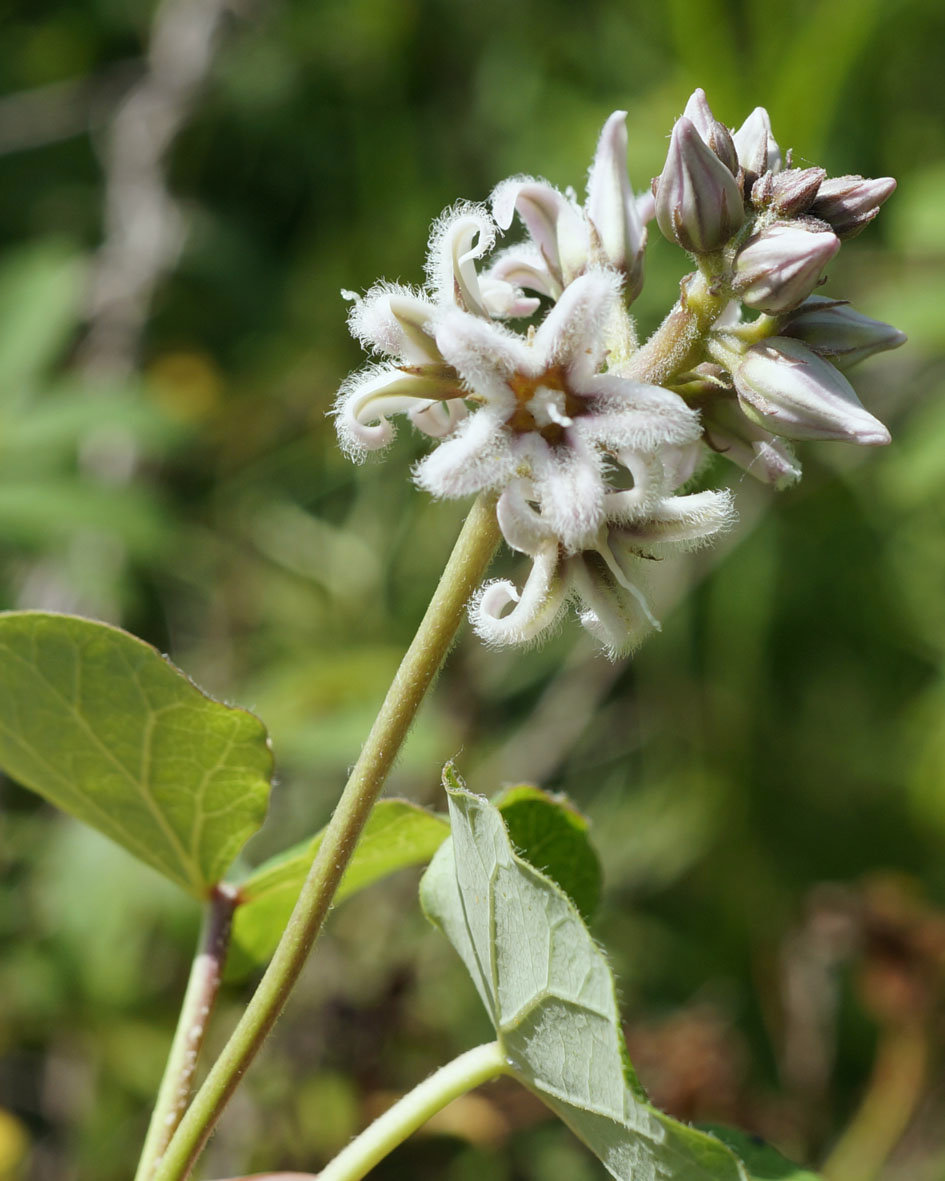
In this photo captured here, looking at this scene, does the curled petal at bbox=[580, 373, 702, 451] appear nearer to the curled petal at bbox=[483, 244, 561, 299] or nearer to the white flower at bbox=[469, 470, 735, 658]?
the white flower at bbox=[469, 470, 735, 658]

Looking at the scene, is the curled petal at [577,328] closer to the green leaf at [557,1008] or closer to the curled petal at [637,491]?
the curled petal at [637,491]

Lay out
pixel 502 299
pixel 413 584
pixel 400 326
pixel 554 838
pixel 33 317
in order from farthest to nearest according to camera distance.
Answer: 1. pixel 413 584
2. pixel 33 317
3. pixel 554 838
4. pixel 502 299
5. pixel 400 326

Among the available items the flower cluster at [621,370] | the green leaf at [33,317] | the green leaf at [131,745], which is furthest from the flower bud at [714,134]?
the green leaf at [33,317]

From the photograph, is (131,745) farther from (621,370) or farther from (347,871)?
(621,370)

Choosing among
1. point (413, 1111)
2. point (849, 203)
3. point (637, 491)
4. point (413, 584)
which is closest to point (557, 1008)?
point (413, 1111)

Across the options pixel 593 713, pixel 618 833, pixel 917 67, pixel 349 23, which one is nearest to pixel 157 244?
pixel 349 23

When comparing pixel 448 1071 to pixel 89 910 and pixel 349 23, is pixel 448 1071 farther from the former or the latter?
pixel 349 23
